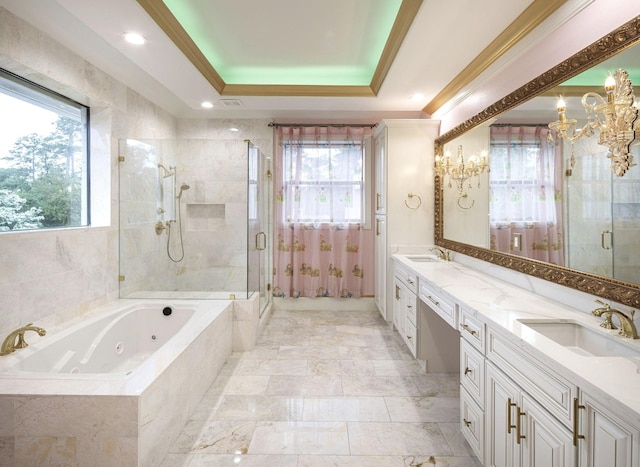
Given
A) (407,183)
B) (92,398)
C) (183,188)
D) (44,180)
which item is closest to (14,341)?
(92,398)

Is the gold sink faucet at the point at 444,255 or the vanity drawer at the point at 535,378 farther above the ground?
the gold sink faucet at the point at 444,255

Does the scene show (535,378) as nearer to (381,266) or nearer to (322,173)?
(381,266)

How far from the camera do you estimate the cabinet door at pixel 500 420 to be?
131cm

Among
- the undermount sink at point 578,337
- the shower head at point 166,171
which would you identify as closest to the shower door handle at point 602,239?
the undermount sink at point 578,337

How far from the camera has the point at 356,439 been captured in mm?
1879

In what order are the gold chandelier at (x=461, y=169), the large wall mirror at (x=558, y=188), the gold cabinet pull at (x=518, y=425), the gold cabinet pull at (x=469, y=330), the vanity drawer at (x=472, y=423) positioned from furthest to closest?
1. the gold chandelier at (x=461, y=169)
2. the gold cabinet pull at (x=469, y=330)
3. the vanity drawer at (x=472, y=423)
4. the large wall mirror at (x=558, y=188)
5. the gold cabinet pull at (x=518, y=425)

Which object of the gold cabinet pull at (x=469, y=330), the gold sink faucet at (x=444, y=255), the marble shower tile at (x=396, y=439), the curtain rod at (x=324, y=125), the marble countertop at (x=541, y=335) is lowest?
the marble shower tile at (x=396, y=439)

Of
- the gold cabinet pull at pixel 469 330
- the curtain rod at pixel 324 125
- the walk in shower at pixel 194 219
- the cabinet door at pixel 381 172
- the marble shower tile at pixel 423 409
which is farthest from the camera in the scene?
the curtain rod at pixel 324 125

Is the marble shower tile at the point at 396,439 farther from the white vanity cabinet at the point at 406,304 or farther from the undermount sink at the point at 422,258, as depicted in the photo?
the undermount sink at the point at 422,258

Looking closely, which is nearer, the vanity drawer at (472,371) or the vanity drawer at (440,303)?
the vanity drawer at (472,371)

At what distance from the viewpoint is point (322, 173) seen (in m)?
4.17

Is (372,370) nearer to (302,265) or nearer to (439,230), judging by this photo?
(439,230)

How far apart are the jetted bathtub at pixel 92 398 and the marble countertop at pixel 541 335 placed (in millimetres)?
1596

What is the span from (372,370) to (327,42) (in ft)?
8.82
